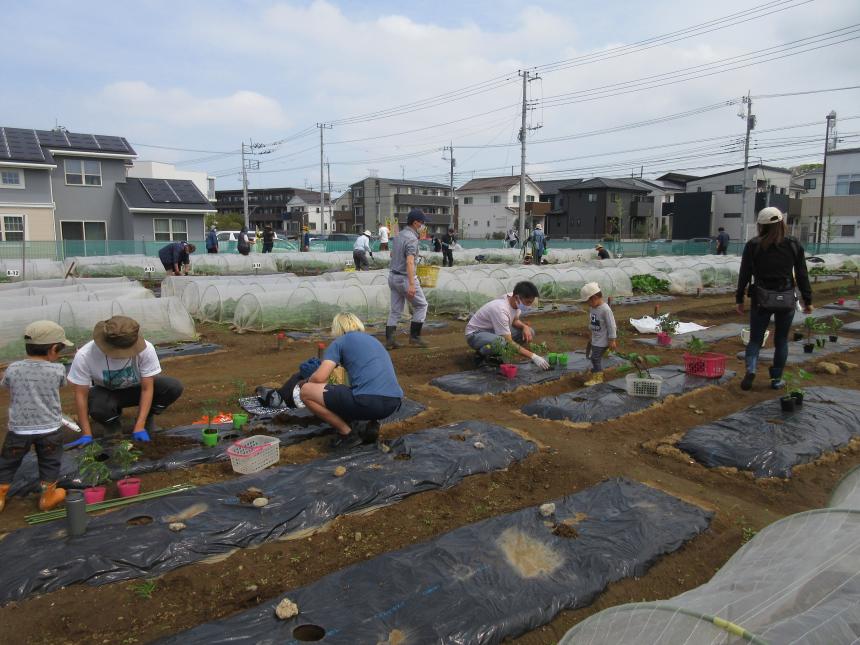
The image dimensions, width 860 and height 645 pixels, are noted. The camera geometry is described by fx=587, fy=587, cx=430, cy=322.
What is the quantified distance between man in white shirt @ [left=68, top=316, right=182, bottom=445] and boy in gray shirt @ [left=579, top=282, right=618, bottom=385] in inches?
156

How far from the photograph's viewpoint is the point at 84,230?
26.9 meters

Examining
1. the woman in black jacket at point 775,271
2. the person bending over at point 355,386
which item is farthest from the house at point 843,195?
the person bending over at point 355,386

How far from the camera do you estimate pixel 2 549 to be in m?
2.98

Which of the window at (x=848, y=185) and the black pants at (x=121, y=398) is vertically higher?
the window at (x=848, y=185)

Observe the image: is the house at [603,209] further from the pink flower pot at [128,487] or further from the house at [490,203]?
the pink flower pot at [128,487]

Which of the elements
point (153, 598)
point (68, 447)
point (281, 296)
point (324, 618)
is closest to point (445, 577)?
point (324, 618)

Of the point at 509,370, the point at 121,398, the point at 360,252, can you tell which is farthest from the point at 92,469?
the point at 360,252

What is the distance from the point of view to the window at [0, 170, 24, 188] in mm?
23797

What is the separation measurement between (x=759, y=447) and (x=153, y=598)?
4070 mm

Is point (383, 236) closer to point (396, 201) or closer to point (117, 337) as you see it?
point (117, 337)

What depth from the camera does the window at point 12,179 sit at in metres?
23.8

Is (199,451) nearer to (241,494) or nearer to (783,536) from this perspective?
(241,494)

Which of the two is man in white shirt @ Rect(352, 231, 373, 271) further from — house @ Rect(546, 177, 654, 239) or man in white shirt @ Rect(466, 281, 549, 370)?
house @ Rect(546, 177, 654, 239)

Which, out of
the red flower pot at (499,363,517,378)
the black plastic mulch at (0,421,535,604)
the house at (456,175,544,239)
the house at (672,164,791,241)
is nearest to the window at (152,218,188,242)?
the red flower pot at (499,363,517,378)
